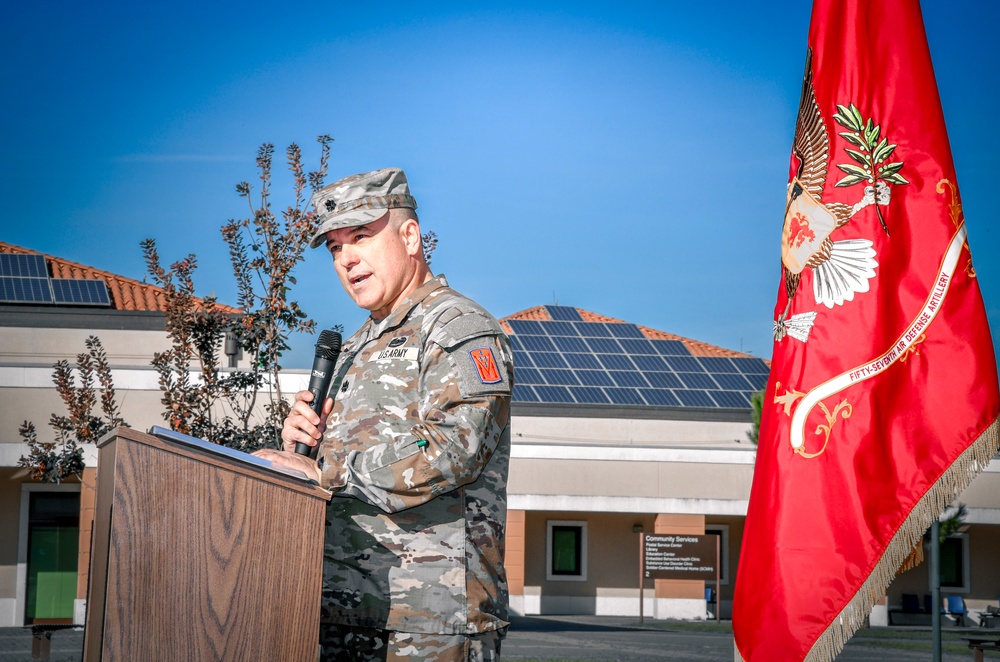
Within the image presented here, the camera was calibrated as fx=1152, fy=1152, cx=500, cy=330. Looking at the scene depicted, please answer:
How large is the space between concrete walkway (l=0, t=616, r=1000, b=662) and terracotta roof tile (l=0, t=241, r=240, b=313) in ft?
34.0

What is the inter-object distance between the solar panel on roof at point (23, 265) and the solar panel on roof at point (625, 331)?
15.3m

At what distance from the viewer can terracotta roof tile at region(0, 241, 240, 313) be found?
98.0ft

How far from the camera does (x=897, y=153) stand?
18.3ft

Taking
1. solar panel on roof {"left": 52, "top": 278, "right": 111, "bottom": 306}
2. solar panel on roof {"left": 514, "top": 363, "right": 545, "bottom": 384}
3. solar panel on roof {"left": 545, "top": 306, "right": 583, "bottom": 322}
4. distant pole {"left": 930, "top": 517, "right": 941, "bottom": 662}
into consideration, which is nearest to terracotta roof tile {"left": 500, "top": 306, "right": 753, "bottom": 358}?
solar panel on roof {"left": 545, "top": 306, "right": 583, "bottom": 322}

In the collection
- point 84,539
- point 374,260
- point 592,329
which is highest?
point 592,329

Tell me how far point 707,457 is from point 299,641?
2761 cm

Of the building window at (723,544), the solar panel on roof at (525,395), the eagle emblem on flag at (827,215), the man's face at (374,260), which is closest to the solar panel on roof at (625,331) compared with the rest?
the solar panel on roof at (525,395)

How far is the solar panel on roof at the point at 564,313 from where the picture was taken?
34.3 meters

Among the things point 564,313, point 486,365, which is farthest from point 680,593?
point 486,365

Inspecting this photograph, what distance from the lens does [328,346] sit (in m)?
3.83

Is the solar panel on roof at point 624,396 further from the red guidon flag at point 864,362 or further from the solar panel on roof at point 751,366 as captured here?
the red guidon flag at point 864,362

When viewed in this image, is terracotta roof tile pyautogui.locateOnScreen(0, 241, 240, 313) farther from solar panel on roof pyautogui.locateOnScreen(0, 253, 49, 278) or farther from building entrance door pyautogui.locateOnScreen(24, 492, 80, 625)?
building entrance door pyautogui.locateOnScreen(24, 492, 80, 625)

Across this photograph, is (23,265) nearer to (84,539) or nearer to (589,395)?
(84,539)

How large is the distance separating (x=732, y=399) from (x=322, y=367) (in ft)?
91.5
